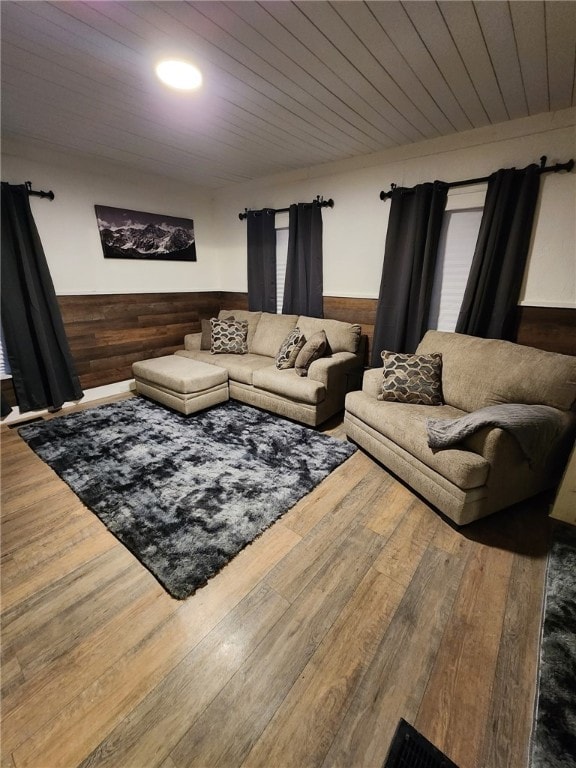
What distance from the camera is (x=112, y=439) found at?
2.73 m

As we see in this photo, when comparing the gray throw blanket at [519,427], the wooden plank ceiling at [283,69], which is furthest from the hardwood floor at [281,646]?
the wooden plank ceiling at [283,69]

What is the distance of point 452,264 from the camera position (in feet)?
9.41

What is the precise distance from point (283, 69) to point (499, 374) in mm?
2325

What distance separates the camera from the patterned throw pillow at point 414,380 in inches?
97.2

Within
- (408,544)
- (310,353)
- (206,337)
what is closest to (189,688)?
(408,544)

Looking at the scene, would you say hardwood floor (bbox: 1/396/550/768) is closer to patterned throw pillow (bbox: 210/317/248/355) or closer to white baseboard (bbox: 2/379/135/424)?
white baseboard (bbox: 2/379/135/424)

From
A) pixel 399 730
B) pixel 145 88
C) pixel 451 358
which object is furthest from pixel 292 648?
pixel 145 88

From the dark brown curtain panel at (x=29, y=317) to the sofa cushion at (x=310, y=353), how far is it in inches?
96.5

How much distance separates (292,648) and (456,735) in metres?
0.57

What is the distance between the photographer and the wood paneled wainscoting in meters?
3.49

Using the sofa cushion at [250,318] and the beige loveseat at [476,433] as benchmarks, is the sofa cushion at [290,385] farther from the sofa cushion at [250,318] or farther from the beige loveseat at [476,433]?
the sofa cushion at [250,318]

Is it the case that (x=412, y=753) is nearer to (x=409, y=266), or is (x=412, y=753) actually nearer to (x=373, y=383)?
(x=373, y=383)

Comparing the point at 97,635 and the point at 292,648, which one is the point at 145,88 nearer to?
the point at 97,635

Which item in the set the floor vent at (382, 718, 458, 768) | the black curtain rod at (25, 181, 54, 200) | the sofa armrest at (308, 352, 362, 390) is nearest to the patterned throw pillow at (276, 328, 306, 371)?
the sofa armrest at (308, 352, 362, 390)
